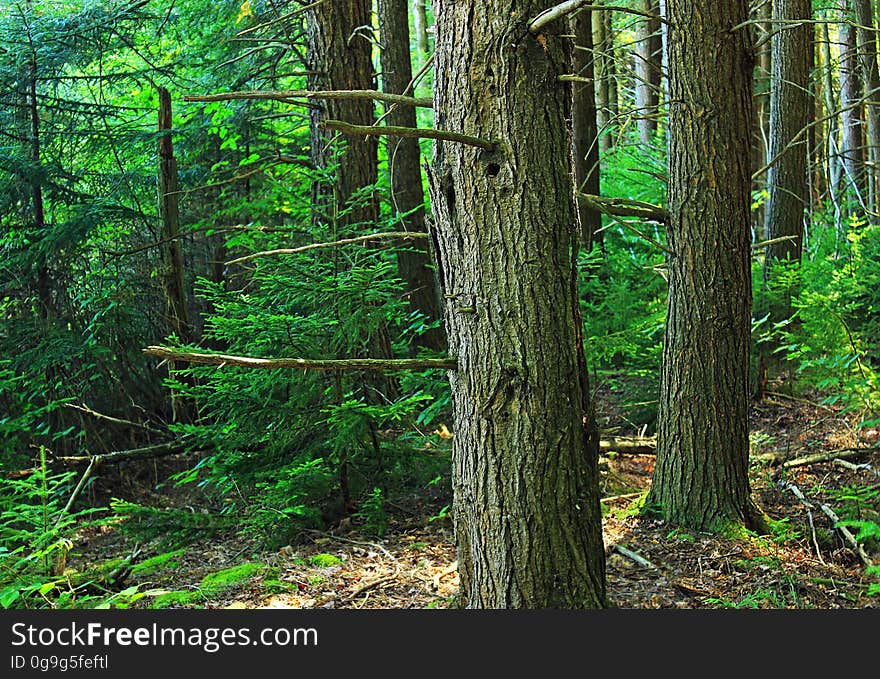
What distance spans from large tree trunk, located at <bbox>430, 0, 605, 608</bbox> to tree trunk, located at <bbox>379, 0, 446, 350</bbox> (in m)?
6.27

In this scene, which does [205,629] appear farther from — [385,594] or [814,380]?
[814,380]

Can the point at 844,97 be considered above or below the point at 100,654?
above

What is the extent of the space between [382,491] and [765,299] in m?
5.22

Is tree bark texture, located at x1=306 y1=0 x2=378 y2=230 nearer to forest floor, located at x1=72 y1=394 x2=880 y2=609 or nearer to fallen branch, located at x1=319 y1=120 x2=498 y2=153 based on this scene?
forest floor, located at x1=72 y1=394 x2=880 y2=609

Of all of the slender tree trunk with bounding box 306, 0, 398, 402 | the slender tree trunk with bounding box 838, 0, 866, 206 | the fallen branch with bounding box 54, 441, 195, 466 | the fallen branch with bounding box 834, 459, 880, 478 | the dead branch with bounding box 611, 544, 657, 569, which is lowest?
the dead branch with bounding box 611, 544, 657, 569

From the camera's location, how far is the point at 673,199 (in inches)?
226

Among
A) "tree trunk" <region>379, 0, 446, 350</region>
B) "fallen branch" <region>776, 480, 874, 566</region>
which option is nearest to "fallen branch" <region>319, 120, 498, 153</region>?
"fallen branch" <region>776, 480, 874, 566</region>

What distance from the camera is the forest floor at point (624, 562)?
4.80 m

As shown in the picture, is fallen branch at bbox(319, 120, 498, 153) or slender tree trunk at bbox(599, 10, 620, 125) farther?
slender tree trunk at bbox(599, 10, 620, 125)

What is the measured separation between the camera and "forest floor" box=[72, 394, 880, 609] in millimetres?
4801

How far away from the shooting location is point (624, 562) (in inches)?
212

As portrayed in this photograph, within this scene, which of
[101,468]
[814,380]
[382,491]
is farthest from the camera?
[101,468]

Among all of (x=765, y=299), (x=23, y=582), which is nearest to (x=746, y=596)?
(x=23, y=582)

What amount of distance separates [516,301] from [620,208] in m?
1.71
